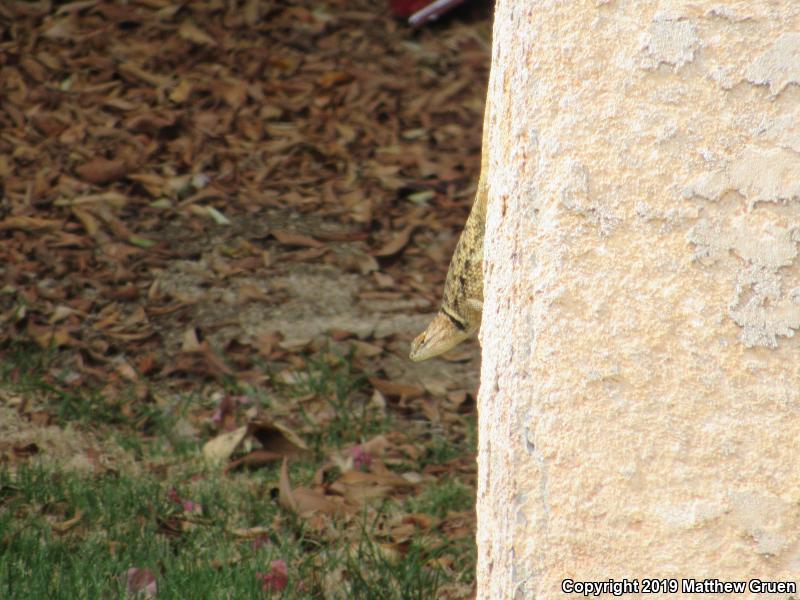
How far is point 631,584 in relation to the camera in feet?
5.98

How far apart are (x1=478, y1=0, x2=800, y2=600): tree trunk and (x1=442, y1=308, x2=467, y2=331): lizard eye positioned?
539 mm

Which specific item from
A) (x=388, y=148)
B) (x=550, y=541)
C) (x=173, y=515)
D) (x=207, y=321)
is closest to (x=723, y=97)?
(x=550, y=541)

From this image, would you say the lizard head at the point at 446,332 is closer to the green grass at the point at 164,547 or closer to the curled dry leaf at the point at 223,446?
the green grass at the point at 164,547

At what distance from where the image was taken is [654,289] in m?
1.77

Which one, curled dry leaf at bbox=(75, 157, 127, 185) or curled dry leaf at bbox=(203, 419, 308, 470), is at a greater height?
curled dry leaf at bbox=(75, 157, 127, 185)

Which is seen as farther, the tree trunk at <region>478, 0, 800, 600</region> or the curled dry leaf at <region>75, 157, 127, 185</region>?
the curled dry leaf at <region>75, 157, 127, 185</region>

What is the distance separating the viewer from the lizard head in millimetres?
2363

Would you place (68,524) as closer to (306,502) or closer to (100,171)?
(306,502)

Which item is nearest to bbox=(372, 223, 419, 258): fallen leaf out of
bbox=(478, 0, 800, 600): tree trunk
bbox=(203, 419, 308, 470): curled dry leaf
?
bbox=(203, 419, 308, 470): curled dry leaf

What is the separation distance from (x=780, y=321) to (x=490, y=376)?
474 millimetres

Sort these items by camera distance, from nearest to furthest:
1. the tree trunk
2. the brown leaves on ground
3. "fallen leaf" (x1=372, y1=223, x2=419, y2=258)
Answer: the tree trunk, the brown leaves on ground, "fallen leaf" (x1=372, y1=223, x2=419, y2=258)

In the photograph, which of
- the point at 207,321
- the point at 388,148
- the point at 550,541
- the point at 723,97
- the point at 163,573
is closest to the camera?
the point at 723,97

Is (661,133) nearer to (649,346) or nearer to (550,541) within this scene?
(649,346)

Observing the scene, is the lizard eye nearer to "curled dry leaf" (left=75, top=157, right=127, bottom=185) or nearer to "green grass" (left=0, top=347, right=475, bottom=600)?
"green grass" (left=0, top=347, right=475, bottom=600)
